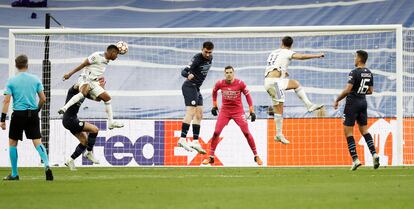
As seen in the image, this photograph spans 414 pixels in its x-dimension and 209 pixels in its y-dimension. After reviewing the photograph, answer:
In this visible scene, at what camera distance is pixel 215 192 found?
39.6ft

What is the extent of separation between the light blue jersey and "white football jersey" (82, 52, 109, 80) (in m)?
4.38

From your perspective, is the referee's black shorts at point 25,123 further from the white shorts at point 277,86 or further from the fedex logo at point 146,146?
the fedex logo at point 146,146

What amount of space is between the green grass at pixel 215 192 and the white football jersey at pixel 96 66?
161 inches

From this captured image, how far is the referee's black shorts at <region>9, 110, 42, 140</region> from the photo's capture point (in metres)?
15.2

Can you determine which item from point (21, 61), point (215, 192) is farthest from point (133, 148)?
point (215, 192)

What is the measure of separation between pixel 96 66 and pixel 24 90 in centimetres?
469

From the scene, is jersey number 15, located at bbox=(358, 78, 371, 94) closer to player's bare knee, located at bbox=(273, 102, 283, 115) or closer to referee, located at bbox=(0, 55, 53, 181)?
player's bare knee, located at bbox=(273, 102, 283, 115)

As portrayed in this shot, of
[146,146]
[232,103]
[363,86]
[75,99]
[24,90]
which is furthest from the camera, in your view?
[146,146]

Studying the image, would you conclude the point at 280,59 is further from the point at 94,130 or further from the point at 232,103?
the point at 94,130

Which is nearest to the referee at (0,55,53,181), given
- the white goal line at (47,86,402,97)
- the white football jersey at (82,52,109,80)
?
the white football jersey at (82,52,109,80)

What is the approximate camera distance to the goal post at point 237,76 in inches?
902

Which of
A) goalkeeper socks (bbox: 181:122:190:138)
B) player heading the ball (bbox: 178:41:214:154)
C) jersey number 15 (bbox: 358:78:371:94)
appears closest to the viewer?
jersey number 15 (bbox: 358:78:371:94)

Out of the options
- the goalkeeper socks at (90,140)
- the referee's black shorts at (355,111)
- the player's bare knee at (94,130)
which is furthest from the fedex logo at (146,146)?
the referee's black shorts at (355,111)

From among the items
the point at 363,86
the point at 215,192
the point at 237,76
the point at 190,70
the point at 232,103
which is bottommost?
the point at 215,192
